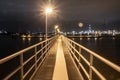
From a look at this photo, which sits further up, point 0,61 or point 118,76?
point 0,61

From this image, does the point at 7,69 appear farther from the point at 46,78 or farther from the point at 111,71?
the point at 46,78

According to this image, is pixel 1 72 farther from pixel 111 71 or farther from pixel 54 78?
pixel 54 78

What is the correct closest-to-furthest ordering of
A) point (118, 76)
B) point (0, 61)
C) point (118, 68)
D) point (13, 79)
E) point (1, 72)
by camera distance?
1. point (118, 68)
2. point (0, 61)
3. point (13, 79)
4. point (118, 76)
5. point (1, 72)

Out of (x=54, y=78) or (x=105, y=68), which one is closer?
(x=54, y=78)

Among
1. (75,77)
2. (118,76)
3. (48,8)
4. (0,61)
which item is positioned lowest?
(118,76)

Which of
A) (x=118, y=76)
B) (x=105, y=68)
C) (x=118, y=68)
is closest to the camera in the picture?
(x=118, y=68)

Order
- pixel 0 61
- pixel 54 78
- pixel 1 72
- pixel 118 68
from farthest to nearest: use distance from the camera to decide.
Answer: pixel 1 72, pixel 54 78, pixel 0 61, pixel 118 68

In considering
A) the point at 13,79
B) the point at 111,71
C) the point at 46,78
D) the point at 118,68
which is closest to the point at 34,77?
the point at 46,78

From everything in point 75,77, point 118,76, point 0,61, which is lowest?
point 118,76

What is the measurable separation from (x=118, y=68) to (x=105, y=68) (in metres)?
40.7

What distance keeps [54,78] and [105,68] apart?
35.4 meters

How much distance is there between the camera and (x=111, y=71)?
40.7 m

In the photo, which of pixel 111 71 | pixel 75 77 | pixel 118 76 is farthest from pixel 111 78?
pixel 75 77

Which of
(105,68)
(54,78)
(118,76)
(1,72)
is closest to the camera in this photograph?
(54,78)
